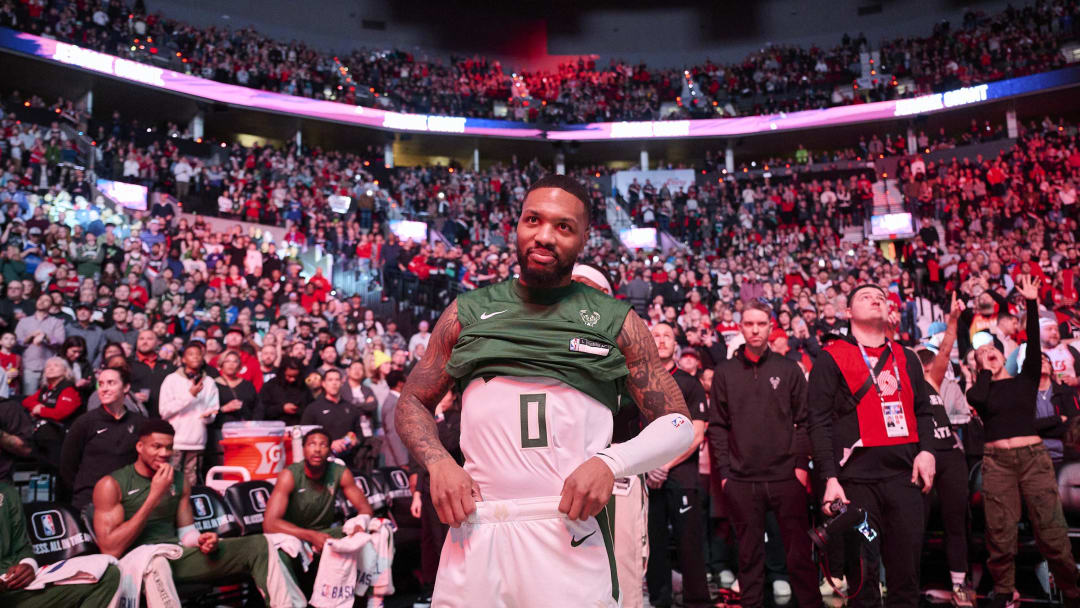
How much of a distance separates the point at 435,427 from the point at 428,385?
0.46ft

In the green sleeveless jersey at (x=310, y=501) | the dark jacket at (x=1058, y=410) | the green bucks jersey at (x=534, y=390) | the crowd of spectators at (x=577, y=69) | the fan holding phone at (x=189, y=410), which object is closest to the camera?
the green bucks jersey at (x=534, y=390)

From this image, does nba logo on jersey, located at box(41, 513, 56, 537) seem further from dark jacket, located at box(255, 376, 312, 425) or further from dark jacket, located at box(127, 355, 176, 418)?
dark jacket, located at box(255, 376, 312, 425)

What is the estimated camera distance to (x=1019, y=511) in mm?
5695

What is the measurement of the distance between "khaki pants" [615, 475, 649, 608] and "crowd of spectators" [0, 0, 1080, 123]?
2320cm

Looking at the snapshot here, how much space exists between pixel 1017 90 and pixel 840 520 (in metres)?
26.0

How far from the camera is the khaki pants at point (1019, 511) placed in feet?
18.2

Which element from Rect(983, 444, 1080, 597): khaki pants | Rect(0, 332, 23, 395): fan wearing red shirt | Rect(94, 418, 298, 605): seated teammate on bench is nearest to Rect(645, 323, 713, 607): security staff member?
Rect(983, 444, 1080, 597): khaki pants

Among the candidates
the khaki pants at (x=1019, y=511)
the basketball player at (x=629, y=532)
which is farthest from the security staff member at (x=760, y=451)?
the khaki pants at (x=1019, y=511)

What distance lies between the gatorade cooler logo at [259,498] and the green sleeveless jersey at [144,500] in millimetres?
782

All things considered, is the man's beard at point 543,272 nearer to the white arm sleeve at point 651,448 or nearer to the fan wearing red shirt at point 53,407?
the white arm sleeve at point 651,448

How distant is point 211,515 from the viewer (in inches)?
248

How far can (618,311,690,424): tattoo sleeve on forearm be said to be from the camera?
236 centimetres

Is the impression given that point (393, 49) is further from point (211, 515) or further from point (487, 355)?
point (487, 355)

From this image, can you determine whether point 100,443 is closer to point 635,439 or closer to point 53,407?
point 53,407
